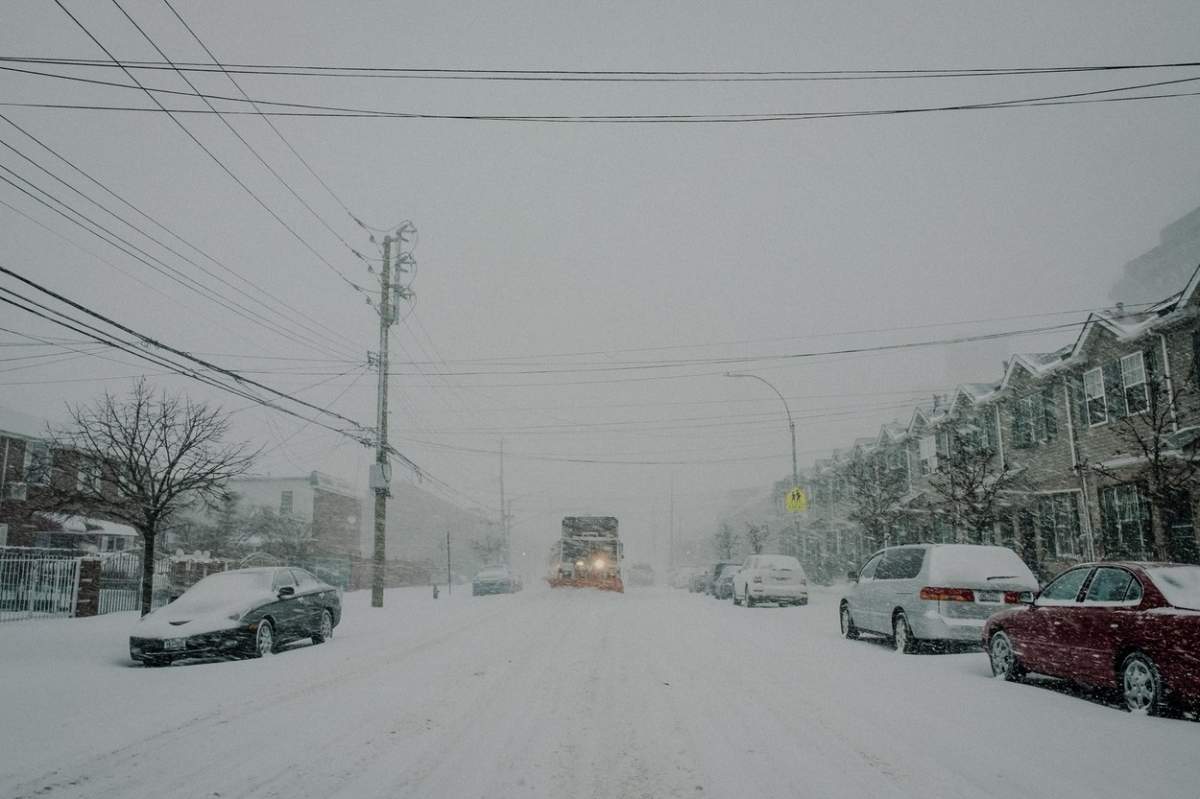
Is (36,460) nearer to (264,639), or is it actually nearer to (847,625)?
(264,639)

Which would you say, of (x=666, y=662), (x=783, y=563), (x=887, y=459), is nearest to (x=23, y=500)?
(x=783, y=563)

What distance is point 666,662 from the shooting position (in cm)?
1070

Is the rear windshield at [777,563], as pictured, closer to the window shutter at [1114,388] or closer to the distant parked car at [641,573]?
the window shutter at [1114,388]

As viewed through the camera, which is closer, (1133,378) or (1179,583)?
(1179,583)

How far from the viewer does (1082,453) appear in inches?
923

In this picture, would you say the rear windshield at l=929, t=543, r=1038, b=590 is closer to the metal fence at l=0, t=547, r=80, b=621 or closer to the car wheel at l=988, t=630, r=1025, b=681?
the car wheel at l=988, t=630, r=1025, b=681

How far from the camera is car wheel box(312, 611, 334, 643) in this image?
14.0 m

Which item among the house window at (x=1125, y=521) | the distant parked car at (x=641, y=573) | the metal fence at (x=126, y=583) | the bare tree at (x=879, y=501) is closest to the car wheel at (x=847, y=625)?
the house window at (x=1125, y=521)

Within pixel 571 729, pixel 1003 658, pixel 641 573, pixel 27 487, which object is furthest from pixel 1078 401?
pixel 27 487

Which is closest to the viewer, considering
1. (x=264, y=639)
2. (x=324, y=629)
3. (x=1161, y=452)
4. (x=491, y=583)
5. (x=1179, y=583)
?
(x=1179, y=583)

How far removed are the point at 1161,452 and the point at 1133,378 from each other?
2900 millimetres

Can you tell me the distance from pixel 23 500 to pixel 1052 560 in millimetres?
40552

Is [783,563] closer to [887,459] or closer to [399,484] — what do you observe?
[887,459]

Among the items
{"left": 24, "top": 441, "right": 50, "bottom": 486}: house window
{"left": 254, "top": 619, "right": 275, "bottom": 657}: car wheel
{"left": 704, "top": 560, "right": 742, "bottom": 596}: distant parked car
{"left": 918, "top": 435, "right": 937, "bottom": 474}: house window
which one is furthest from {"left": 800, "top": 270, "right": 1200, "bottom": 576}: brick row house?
{"left": 24, "top": 441, "right": 50, "bottom": 486}: house window
